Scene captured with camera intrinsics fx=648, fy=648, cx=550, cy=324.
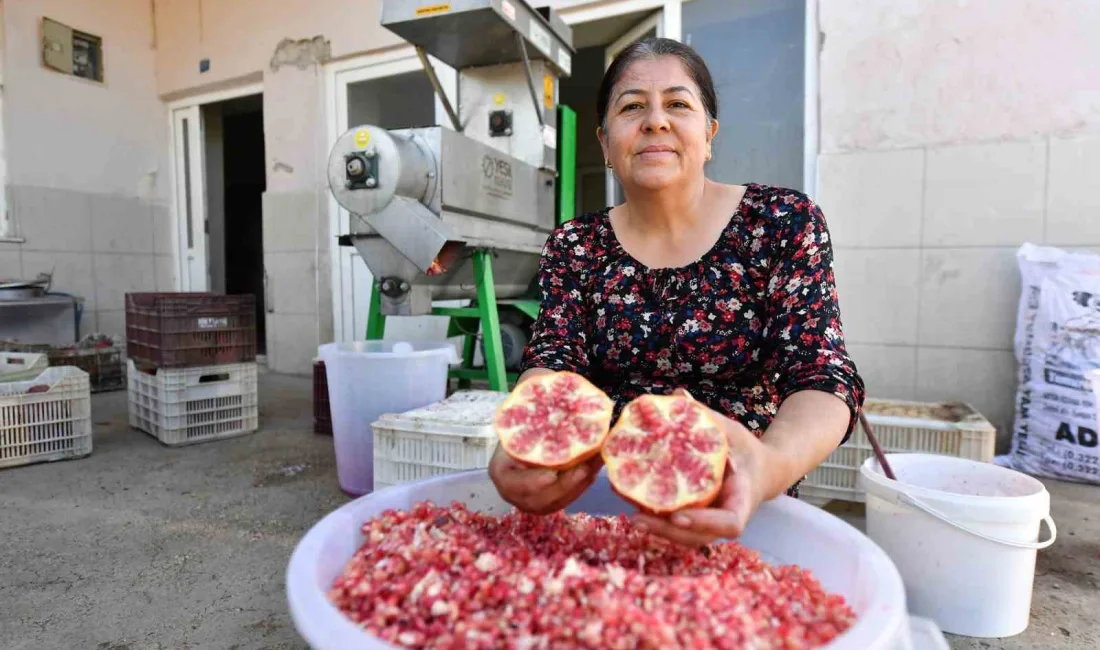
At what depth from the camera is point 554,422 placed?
91 centimetres

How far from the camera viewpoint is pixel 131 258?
6.10 m

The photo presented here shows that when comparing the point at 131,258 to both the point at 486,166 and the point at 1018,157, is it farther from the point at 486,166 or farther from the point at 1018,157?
the point at 1018,157

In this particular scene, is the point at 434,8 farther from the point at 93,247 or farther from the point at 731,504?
the point at 93,247

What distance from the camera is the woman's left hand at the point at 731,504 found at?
773mm

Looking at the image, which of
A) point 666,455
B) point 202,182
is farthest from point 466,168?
point 202,182

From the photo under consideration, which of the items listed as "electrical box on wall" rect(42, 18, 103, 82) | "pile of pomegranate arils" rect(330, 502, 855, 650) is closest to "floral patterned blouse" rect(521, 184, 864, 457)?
"pile of pomegranate arils" rect(330, 502, 855, 650)

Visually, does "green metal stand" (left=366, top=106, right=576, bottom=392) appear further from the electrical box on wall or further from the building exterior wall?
the electrical box on wall

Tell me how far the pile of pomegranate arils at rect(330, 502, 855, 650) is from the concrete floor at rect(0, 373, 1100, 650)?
1.00 meters

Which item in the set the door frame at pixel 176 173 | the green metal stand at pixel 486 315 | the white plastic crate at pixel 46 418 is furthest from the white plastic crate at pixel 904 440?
the door frame at pixel 176 173

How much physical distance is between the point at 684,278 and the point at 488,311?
71.6 inches

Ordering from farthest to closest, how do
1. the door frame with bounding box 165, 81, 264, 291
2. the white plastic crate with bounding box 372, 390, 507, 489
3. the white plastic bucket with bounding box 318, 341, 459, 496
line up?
the door frame with bounding box 165, 81, 264, 291, the white plastic bucket with bounding box 318, 341, 459, 496, the white plastic crate with bounding box 372, 390, 507, 489

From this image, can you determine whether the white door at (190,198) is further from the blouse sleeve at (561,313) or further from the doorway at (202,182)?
the blouse sleeve at (561,313)

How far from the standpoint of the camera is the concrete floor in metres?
1.66

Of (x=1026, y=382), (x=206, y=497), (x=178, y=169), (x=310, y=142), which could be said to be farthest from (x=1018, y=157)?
(x=178, y=169)
